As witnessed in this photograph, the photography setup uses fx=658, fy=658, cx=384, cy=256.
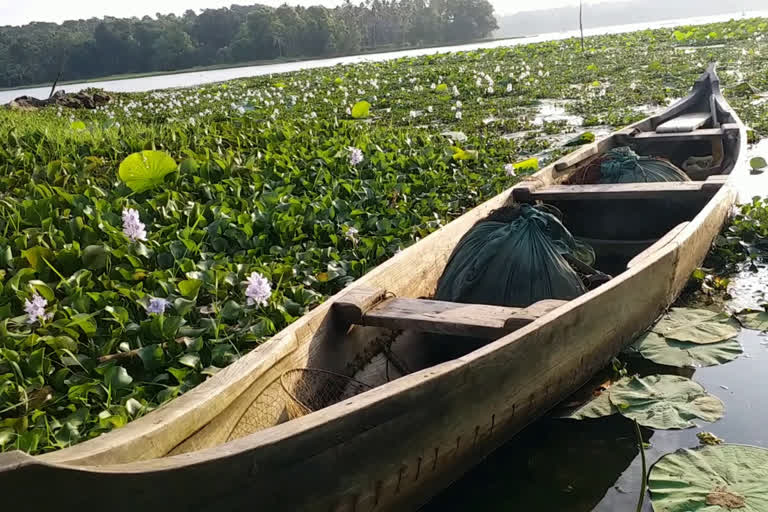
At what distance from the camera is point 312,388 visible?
243 cm

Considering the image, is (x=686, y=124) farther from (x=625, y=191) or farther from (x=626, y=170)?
(x=625, y=191)

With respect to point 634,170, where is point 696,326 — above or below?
below

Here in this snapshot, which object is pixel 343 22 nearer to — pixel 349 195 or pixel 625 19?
pixel 349 195

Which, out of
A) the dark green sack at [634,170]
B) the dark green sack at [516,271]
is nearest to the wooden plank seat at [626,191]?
the dark green sack at [634,170]

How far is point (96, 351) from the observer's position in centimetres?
284

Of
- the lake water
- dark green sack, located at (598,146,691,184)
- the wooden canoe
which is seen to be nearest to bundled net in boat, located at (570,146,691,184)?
dark green sack, located at (598,146,691,184)

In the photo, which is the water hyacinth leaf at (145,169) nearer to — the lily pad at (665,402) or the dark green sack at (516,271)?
the dark green sack at (516,271)

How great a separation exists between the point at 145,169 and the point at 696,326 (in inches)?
137

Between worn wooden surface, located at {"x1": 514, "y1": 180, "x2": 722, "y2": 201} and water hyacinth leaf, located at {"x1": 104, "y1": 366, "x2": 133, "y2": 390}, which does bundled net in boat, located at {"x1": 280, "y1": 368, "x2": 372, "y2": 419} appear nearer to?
water hyacinth leaf, located at {"x1": 104, "y1": 366, "x2": 133, "y2": 390}

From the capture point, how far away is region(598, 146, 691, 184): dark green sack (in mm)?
4605

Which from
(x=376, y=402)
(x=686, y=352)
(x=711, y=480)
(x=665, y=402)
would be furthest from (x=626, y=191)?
(x=376, y=402)

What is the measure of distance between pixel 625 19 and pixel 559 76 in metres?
164

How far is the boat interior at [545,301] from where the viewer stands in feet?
8.05

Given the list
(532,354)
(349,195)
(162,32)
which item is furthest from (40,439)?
(162,32)
